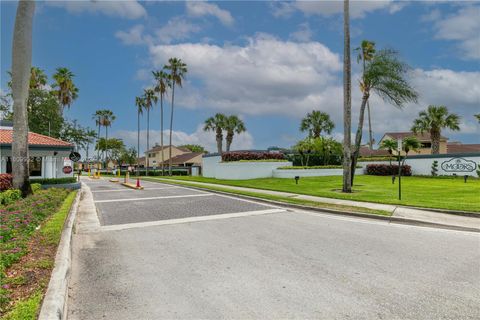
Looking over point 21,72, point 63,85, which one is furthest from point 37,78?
point 21,72

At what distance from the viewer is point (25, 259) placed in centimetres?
530

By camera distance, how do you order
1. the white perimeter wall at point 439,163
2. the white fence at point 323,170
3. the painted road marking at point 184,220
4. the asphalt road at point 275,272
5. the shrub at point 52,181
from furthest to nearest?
the white fence at point 323,170, the white perimeter wall at point 439,163, the shrub at point 52,181, the painted road marking at point 184,220, the asphalt road at point 275,272

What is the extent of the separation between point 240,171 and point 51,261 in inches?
934

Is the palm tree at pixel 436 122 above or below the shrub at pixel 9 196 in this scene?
above

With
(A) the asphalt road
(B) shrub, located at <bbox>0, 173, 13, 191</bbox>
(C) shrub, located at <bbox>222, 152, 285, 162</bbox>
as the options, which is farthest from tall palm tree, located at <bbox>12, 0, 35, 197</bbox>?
(C) shrub, located at <bbox>222, 152, 285, 162</bbox>

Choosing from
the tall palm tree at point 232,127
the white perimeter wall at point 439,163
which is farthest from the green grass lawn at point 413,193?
the tall palm tree at point 232,127

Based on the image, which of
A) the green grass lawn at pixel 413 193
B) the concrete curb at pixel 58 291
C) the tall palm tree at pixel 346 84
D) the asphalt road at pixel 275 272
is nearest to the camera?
the concrete curb at pixel 58 291

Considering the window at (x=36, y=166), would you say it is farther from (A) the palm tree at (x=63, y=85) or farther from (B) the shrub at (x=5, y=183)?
(A) the palm tree at (x=63, y=85)

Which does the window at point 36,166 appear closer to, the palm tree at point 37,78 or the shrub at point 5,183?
the shrub at point 5,183

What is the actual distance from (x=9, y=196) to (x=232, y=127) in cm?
4851

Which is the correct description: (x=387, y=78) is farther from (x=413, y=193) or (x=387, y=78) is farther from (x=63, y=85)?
(x=63, y=85)

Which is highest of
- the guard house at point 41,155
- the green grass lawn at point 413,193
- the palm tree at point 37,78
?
the palm tree at point 37,78

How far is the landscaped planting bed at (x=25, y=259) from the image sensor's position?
12.1 feet

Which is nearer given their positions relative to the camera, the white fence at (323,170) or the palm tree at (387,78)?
the palm tree at (387,78)
